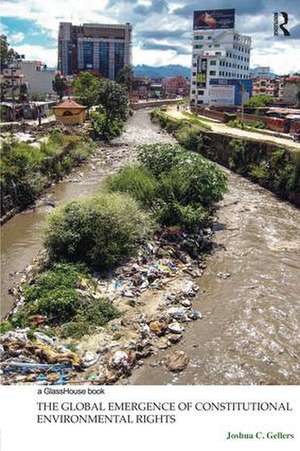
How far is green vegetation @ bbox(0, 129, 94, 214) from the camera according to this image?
A: 2036cm

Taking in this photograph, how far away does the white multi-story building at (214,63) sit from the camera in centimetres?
7150

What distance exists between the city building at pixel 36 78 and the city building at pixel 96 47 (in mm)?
56696

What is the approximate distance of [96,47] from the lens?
123 meters

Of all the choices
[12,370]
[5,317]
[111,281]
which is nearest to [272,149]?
[111,281]

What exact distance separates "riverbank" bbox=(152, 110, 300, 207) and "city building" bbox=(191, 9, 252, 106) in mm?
34595

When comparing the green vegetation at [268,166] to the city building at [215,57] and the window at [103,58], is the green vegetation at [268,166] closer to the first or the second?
the city building at [215,57]

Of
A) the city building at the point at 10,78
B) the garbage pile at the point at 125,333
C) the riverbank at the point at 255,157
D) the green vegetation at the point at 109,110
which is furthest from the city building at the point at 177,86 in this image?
the garbage pile at the point at 125,333

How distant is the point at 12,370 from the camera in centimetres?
888

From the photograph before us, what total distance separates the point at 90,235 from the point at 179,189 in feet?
17.7

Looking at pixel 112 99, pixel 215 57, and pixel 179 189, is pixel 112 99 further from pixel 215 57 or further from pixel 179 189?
pixel 215 57

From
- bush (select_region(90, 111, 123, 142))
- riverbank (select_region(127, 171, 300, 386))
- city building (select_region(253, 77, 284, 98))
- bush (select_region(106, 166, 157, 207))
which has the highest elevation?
city building (select_region(253, 77, 284, 98))

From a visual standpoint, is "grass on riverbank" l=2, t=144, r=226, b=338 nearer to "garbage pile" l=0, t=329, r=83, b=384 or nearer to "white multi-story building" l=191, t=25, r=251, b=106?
"garbage pile" l=0, t=329, r=83, b=384

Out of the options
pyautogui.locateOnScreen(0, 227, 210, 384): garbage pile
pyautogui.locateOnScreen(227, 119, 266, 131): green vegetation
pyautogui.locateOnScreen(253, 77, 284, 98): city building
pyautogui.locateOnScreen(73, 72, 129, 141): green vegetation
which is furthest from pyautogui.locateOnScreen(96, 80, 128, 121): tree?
pyautogui.locateOnScreen(253, 77, 284, 98): city building
